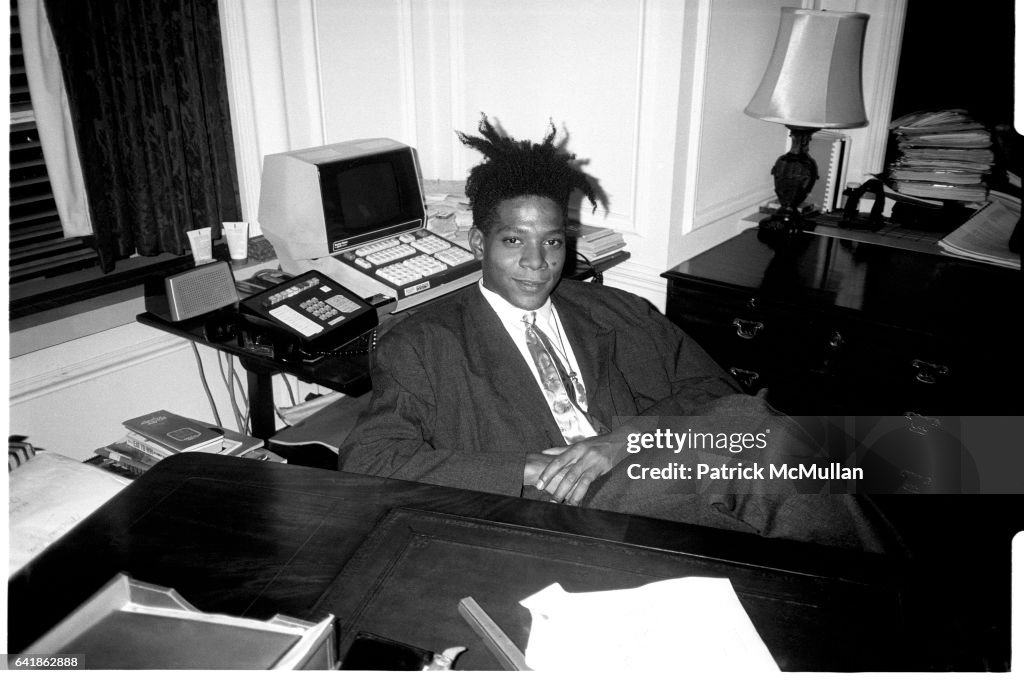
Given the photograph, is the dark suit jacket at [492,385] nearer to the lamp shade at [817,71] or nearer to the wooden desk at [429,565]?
the wooden desk at [429,565]

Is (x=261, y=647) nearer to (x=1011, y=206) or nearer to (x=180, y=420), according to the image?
(x=180, y=420)

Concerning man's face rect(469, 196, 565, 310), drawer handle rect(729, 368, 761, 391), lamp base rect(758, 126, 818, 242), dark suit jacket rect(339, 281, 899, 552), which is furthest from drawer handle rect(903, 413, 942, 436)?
man's face rect(469, 196, 565, 310)

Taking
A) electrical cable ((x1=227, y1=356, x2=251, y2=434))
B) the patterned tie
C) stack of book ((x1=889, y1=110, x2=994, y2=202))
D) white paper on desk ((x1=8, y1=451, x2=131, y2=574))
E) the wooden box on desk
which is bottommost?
electrical cable ((x1=227, y1=356, x2=251, y2=434))

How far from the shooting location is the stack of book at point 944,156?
234 cm

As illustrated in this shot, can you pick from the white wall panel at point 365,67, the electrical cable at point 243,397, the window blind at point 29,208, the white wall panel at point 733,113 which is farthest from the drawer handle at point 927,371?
the window blind at point 29,208

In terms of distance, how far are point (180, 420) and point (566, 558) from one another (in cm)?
124

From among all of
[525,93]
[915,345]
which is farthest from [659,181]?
[915,345]

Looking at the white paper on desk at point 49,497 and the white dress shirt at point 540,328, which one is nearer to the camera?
the white paper on desk at point 49,497

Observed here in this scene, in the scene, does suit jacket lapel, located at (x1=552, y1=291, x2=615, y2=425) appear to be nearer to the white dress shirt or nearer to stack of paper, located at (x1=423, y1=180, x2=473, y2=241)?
the white dress shirt

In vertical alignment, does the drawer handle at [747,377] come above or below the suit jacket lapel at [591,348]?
below

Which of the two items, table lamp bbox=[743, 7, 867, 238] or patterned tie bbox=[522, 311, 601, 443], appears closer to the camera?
patterned tie bbox=[522, 311, 601, 443]

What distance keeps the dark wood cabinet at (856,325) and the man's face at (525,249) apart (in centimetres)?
80

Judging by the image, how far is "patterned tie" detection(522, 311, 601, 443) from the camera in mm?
1520

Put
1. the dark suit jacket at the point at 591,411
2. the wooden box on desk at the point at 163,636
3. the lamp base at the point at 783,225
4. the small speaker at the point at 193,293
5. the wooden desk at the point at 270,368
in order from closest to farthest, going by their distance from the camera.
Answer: the wooden box on desk at the point at 163,636, the dark suit jacket at the point at 591,411, the wooden desk at the point at 270,368, the small speaker at the point at 193,293, the lamp base at the point at 783,225
